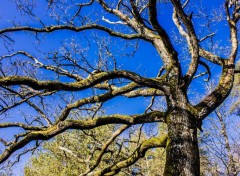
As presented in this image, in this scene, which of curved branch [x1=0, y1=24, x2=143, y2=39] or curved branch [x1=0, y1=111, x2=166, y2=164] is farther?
curved branch [x1=0, y1=24, x2=143, y2=39]

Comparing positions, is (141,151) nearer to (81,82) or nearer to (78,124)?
(78,124)

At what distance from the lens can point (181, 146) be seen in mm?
4977

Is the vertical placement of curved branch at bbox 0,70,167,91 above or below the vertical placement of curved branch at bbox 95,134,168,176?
above

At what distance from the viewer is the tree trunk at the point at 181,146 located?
4.75 metres

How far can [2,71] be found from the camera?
6156 millimetres

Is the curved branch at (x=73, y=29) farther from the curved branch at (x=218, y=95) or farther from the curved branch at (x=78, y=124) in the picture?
the curved branch at (x=78, y=124)

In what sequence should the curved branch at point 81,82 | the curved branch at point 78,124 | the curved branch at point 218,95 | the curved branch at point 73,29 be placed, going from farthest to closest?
1. the curved branch at point 73,29
2. the curved branch at point 218,95
3. the curved branch at point 78,124
4. the curved branch at point 81,82

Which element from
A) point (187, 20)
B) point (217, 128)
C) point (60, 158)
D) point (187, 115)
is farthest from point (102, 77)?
point (60, 158)

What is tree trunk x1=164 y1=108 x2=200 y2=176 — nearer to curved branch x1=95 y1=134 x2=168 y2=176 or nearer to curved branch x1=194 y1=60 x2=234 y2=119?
curved branch x1=194 y1=60 x2=234 y2=119

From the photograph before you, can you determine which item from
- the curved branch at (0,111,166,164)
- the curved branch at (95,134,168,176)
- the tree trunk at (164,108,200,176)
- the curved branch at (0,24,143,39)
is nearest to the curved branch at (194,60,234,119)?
the tree trunk at (164,108,200,176)

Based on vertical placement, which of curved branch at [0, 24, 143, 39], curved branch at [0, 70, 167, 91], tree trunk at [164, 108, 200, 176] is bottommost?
tree trunk at [164, 108, 200, 176]

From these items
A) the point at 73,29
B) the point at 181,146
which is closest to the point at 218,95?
the point at 181,146

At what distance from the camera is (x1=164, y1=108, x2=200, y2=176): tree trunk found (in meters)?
4.75

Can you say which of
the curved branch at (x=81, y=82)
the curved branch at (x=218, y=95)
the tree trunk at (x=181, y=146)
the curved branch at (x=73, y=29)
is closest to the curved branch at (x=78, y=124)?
the tree trunk at (x=181, y=146)
